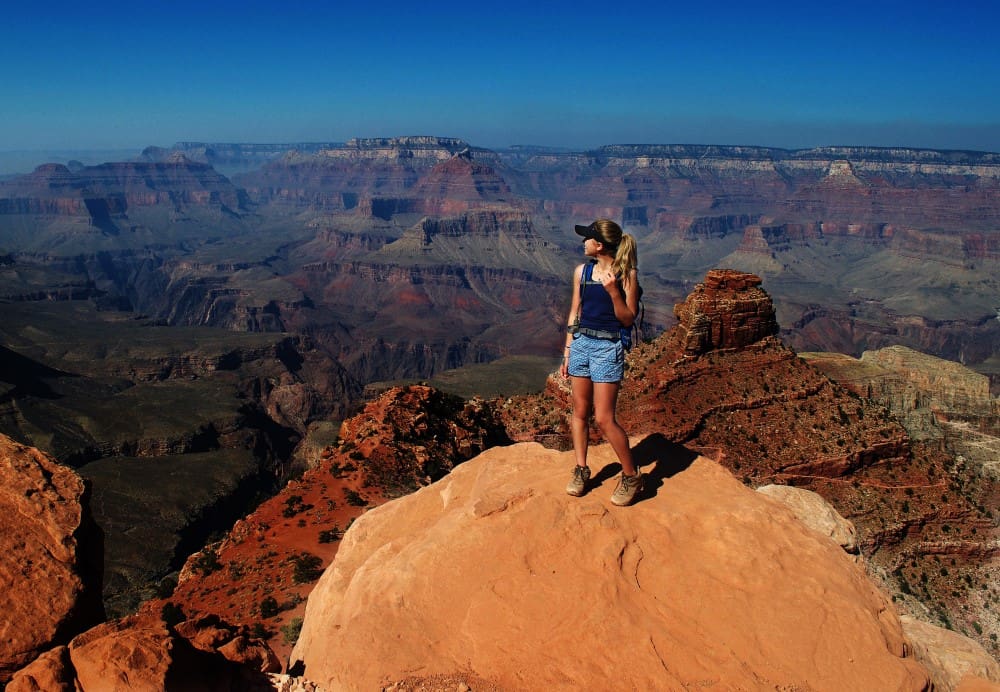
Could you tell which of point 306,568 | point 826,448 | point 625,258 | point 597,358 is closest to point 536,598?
point 597,358

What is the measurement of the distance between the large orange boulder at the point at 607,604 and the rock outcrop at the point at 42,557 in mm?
2741

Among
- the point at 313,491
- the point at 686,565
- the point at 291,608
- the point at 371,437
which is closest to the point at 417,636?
the point at 686,565

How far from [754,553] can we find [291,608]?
33.5 feet

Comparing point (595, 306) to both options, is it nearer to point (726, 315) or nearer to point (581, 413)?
point (581, 413)

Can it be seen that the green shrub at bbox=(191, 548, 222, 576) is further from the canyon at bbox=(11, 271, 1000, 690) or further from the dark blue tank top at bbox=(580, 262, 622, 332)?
the dark blue tank top at bbox=(580, 262, 622, 332)

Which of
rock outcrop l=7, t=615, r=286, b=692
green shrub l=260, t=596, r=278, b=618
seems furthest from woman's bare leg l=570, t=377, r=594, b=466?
green shrub l=260, t=596, r=278, b=618

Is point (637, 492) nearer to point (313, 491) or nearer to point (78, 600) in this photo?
point (78, 600)

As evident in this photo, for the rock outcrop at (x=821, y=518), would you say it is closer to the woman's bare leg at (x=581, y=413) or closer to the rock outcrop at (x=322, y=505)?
the woman's bare leg at (x=581, y=413)

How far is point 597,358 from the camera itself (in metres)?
10.2

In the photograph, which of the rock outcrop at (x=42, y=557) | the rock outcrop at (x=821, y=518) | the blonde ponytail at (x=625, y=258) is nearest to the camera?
the rock outcrop at (x=42, y=557)

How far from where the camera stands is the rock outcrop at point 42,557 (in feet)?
22.7

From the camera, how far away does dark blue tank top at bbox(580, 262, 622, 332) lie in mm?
10023

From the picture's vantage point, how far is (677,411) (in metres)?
34.1

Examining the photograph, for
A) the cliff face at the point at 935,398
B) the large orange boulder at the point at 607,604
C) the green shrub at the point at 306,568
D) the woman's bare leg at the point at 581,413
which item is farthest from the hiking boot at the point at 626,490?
the cliff face at the point at 935,398
